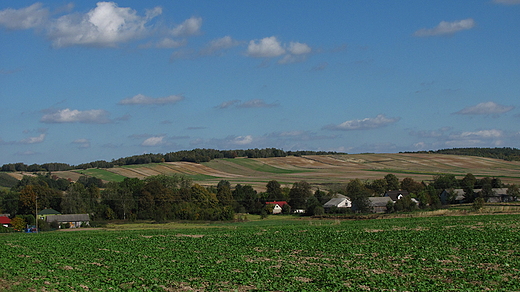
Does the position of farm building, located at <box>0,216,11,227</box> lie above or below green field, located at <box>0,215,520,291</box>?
below

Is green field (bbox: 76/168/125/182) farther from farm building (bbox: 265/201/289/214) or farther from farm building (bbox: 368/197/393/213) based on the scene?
farm building (bbox: 368/197/393/213)

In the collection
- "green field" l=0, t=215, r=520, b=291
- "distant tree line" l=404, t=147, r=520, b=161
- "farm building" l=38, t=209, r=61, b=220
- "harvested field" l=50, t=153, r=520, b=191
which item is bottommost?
"farm building" l=38, t=209, r=61, b=220

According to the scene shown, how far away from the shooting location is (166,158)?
516ft

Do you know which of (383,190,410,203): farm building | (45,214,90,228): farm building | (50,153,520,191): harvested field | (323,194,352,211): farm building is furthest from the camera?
(50,153,520,191): harvested field

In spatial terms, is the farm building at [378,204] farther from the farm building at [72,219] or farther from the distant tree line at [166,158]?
the distant tree line at [166,158]

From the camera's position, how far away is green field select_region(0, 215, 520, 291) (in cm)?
1866

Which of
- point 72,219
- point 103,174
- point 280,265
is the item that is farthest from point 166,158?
point 280,265

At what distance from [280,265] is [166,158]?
137245mm

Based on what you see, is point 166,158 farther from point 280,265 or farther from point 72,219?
point 280,265

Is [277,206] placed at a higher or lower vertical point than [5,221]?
lower

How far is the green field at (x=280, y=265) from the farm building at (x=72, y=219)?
48173mm

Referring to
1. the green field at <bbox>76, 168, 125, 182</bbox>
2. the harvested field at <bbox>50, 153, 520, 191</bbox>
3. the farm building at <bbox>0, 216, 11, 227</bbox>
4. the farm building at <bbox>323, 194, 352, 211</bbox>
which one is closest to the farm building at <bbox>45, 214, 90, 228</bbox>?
the farm building at <bbox>0, 216, 11, 227</bbox>

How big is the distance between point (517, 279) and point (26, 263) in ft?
70.6

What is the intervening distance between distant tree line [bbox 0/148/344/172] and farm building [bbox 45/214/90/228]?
70.0 m
